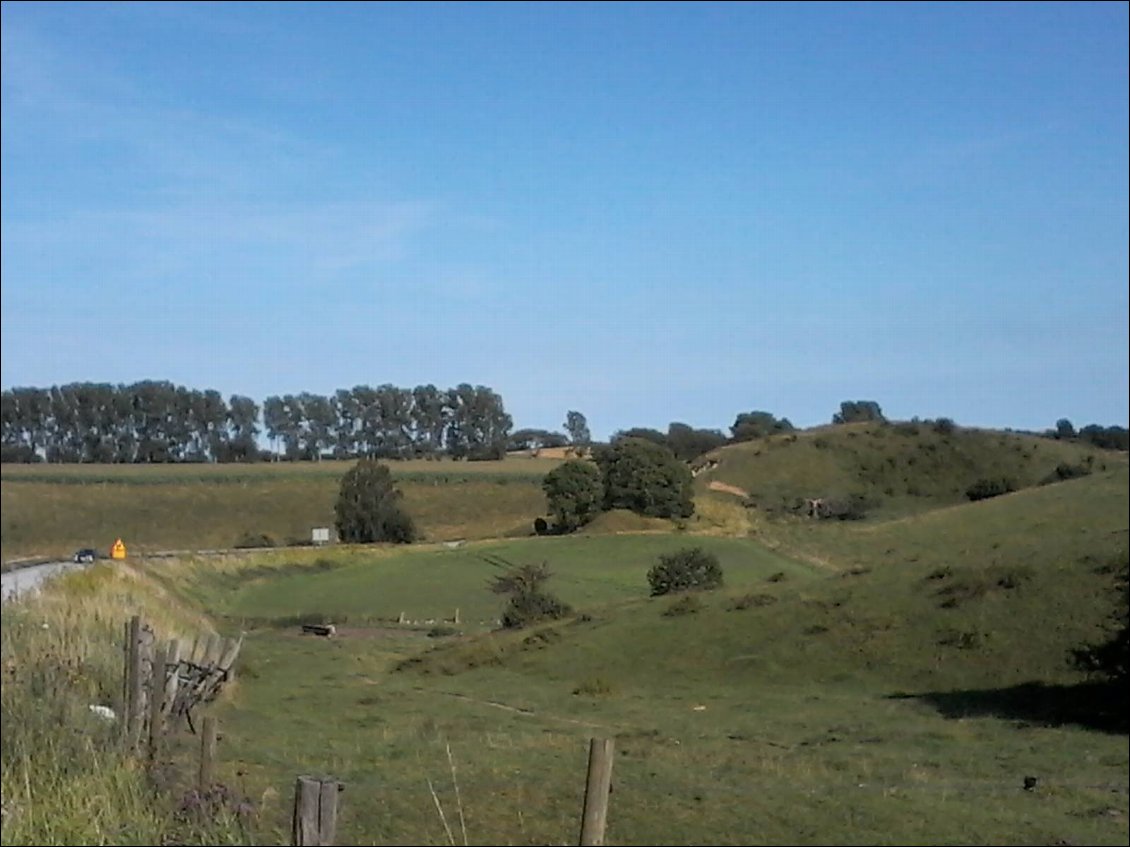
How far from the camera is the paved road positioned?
736cm

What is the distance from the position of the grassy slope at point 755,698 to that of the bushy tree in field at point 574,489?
5.04ft

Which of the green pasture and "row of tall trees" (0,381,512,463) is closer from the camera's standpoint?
"row of tall trees" (0,381,512,463)

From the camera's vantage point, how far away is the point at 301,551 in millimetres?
18734

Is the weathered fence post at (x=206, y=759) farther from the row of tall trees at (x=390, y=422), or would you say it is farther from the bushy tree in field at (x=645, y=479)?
the bushy tree in field at (x=645, y=479)

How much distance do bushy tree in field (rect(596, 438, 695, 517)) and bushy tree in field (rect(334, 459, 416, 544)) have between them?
2530mm

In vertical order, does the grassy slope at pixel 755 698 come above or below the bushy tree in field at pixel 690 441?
below

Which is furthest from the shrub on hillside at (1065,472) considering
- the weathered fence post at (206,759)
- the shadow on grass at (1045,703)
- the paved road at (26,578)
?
the paved road at (26,578)

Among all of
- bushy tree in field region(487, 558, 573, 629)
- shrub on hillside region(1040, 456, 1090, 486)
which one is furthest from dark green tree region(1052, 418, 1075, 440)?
bushy tree in field region(487, 558, 573, 629)

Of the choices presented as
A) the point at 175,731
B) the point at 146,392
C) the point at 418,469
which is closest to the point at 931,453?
the point at 418,469

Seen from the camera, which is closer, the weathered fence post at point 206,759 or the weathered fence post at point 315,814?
the weathered fence post at point 315,814

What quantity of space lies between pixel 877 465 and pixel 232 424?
17142 mm

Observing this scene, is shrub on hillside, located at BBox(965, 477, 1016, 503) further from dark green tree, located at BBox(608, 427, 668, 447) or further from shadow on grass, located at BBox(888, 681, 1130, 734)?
dark green tree, located at BBox(608, 427, 668, 447)

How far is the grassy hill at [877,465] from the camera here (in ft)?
73.4

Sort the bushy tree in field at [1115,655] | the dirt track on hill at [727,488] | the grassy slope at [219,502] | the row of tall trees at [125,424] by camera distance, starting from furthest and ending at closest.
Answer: the bushy tree in field at [1115,655] → the dirt track on hill at [727,488] → the row of tall trees at [125,424] → the grassy slope at [219,502]
